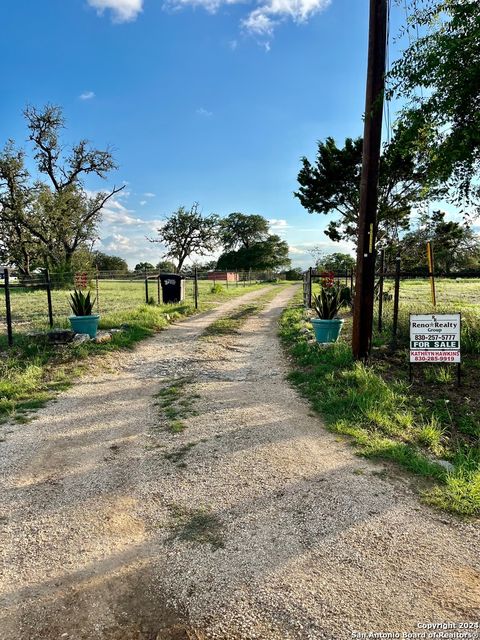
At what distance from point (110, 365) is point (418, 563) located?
5.39 m

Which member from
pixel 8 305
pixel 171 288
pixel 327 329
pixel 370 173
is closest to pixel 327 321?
pixel 327 329

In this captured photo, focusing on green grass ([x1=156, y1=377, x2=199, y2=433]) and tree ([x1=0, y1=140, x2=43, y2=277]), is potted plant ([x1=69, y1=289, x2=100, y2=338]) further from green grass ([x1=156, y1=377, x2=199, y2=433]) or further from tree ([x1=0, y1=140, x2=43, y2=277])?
tree ([x1=0, y1=140, x2=43, y2=277])

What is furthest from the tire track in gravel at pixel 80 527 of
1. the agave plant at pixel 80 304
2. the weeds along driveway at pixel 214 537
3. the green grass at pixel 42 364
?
the agave plant at pixel 80 304

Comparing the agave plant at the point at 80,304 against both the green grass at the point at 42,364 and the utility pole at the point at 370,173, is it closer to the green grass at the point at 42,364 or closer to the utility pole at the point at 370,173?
the green grass at the point at 42,364

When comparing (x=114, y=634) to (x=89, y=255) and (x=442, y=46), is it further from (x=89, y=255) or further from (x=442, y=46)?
(x=89, y=255)

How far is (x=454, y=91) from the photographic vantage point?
587 centimetres

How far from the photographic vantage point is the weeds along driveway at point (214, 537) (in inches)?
73.3

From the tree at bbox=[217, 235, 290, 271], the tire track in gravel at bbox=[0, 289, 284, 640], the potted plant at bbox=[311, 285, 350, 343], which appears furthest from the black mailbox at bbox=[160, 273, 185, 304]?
the tree at bbox=[217, 235, 290, 271]

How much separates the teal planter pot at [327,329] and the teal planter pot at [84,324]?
4159 millimetres

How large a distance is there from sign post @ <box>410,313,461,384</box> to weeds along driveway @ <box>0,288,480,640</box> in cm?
204

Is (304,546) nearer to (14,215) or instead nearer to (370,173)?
(370,173)

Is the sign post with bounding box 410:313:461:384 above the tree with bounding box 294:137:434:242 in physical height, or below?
below

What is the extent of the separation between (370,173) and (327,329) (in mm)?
2816

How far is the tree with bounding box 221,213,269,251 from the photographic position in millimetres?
72812
